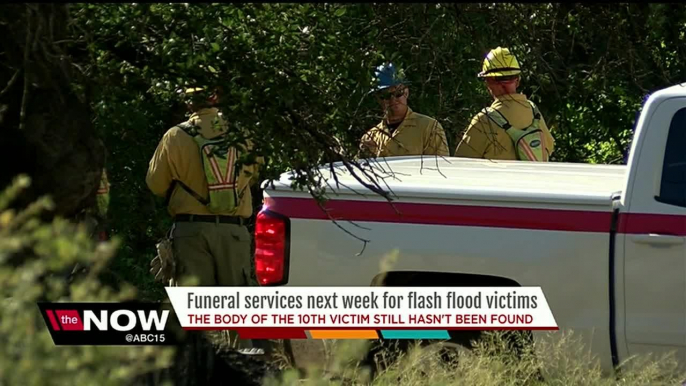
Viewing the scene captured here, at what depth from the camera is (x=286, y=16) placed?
5.46 metres

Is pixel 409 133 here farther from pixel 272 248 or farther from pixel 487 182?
pixel 272 248

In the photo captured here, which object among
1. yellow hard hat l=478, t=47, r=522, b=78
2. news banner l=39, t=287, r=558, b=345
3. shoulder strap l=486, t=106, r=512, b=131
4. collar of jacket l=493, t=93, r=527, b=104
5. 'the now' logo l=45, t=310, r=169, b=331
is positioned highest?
yellow hard hat l=478, t=47, r=522, b=78

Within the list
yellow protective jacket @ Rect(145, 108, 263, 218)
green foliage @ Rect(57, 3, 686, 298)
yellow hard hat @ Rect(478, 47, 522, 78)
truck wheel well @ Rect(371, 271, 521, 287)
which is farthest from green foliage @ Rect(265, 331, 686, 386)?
yellow protective jacket @ Rect(145, 108, 263, 218)

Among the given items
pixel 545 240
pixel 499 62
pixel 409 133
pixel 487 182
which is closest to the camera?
pixel 545 240

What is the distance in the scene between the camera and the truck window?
5969mm

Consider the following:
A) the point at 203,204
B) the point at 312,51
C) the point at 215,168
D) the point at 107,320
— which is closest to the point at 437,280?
the point at 312,51

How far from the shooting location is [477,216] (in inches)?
238

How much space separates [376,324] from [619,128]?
5934mm

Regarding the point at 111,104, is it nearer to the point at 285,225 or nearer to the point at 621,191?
the point at 285,225

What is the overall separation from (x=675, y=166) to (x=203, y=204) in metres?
3.04

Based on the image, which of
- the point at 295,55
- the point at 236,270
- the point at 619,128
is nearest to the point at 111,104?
the point at 295,55

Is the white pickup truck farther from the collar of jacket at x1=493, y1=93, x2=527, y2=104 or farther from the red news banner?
the collar of jacket at x1=493, y1=93, x2=527, y2=104

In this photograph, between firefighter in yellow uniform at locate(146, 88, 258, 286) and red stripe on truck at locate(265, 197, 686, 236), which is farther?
firefighter in yellow uniform at locate(146, 88, 258, 286)

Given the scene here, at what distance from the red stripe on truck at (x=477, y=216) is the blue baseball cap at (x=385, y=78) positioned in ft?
1.87
